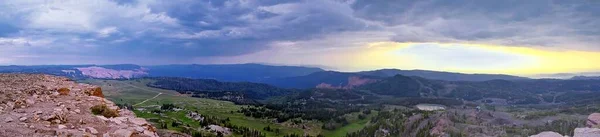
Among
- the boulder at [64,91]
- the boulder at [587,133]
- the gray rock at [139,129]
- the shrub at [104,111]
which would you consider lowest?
the boulder at [587,133]

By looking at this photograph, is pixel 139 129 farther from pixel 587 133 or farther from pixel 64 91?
pixel 587 133

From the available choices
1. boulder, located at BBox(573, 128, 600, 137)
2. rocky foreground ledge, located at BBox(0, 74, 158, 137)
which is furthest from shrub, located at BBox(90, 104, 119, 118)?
boulder, located at BBox(573, 128, 600, 137)

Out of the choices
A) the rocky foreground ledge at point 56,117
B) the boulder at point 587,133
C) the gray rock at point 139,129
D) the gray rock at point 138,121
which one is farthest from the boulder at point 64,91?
the boulder at point 587,133

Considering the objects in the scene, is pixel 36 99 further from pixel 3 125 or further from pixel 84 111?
pixel 3 125

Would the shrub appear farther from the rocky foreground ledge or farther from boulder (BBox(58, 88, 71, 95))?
boulder (BBox(58, 88, 71, 95))

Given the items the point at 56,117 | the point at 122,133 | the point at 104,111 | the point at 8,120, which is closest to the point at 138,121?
the point at 104,111

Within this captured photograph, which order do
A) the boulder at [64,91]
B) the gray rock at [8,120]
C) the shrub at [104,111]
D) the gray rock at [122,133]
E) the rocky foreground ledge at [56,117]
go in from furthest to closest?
the boulder at [64,91] < the shrub at [104,111] < the gray rock at [8,120] < the gray rock at [122,133] < the rocky foreground ledge at [56,117]

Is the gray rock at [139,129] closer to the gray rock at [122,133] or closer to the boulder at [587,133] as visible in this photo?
the gray rock at [122,133]
